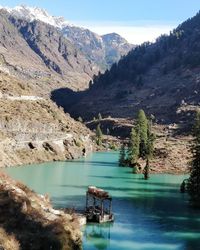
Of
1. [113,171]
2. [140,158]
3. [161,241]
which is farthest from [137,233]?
[140,158]

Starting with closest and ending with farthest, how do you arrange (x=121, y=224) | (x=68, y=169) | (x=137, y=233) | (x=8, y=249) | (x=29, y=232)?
(x=8, y=249) < (x=29, y=232) < (x=137, y=233) < (x=121, y=224) < (x=68, y=169)

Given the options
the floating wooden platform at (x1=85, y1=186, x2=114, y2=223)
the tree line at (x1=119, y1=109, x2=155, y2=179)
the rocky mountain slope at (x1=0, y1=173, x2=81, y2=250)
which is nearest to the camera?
the rocky mountain slope at (x1=0, y1=173, x2=81, y2=250)

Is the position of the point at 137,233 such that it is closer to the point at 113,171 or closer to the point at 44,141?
the point at 113,171

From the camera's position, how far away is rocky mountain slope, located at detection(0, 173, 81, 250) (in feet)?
168

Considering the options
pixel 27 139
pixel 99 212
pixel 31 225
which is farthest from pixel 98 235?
pixel 27 139

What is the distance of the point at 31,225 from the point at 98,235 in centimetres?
1381

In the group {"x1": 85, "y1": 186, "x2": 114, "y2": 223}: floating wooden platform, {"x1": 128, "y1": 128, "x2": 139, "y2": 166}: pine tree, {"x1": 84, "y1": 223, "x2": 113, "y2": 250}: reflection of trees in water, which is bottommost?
{"x1": 84, "y1": 223, "x2": 113, "y2": 250}: reflection of trees in water

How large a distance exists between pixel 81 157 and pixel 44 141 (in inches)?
878

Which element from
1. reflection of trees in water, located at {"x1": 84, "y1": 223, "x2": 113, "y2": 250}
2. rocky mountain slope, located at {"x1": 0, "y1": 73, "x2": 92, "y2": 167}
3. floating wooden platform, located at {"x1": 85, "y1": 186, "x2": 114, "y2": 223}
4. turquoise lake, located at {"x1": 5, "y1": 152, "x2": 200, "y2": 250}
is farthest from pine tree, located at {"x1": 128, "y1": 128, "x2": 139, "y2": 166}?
reflection of trees in water, located at {"x1": 84, "y1": 223, "x2": 113, "y2": 250}

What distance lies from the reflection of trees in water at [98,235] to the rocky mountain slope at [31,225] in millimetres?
4558

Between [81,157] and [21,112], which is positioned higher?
[21,112]

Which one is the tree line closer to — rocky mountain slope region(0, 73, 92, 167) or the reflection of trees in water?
rocky mountain slope region(0, 73, 92, 167)

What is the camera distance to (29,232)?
53.4m

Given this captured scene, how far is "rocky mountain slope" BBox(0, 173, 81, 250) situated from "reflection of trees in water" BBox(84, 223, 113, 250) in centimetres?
456
